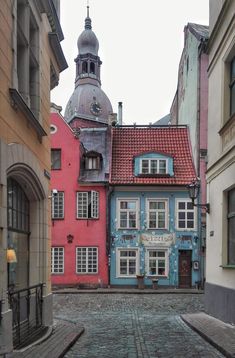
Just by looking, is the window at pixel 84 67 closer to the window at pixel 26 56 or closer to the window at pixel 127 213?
the window at pixel 127 213

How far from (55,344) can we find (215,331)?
3.59m

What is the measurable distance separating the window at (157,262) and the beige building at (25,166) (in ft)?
57.1

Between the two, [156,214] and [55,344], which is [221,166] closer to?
[55,344]

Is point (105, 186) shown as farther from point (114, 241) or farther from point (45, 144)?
point (45, 144)

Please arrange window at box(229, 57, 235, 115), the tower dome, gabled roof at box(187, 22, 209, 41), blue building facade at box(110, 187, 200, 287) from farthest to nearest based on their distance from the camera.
Answer: the tower dome, blue building facade at box(110, 187, 200, 287), gabled roof at box(187, 22, 209, 41), window at box(229, 57, 235, 115)

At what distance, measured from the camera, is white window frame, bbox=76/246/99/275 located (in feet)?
98.0

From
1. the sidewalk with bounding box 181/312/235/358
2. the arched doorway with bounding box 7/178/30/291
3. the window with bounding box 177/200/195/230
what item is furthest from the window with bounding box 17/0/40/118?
the window with bounding box 177/200/195/230

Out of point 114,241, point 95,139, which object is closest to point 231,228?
point 114,241

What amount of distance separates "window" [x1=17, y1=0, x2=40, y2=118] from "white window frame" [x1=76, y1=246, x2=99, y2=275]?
62.9 ft

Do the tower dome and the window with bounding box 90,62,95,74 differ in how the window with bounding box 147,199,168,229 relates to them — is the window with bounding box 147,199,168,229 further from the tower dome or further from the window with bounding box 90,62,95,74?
the tower dome

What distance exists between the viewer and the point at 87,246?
30109mm

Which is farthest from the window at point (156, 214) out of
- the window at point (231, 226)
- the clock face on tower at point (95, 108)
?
the clock face on tower at point (95, 108)

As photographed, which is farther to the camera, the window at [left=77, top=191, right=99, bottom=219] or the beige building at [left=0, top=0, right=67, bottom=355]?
the window at [left=77, top=191, right=99, bottom=219]

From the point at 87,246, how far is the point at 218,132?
679 inches
